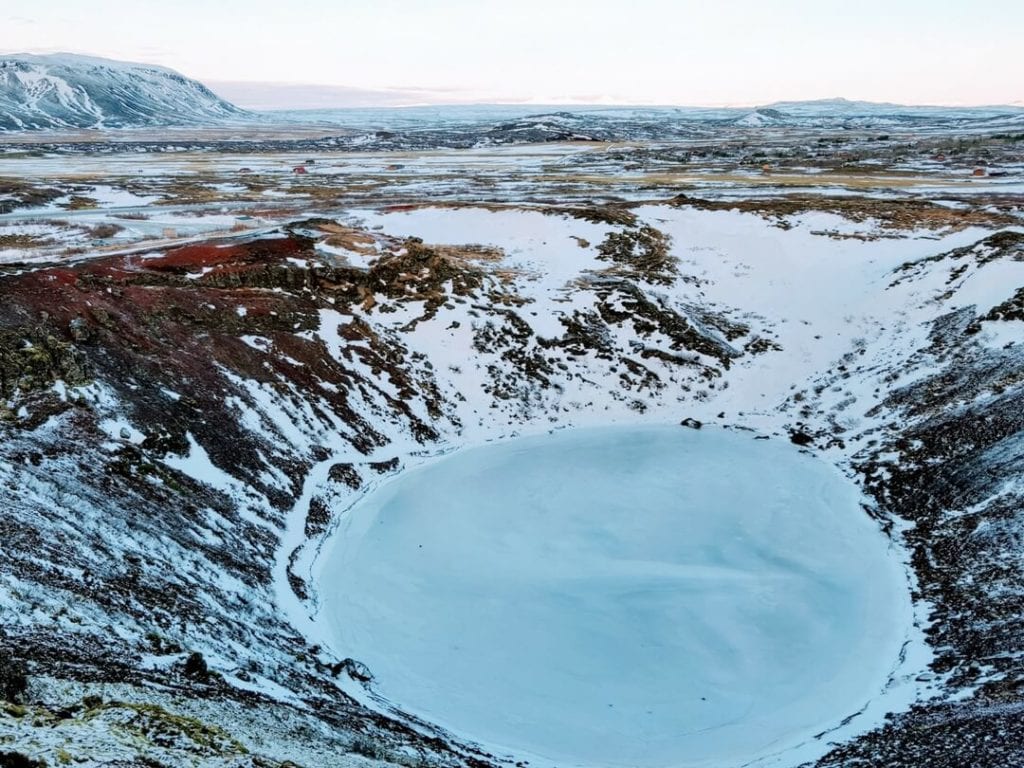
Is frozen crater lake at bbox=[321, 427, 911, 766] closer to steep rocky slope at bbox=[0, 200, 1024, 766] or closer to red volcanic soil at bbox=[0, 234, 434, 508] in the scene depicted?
steep rocky slope at bbox=[0, 200, 1024, 766]

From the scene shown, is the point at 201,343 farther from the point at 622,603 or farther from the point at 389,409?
the point at 622,603

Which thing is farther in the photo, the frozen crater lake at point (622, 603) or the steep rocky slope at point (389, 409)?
the frozen crater lake at point (622, 603)

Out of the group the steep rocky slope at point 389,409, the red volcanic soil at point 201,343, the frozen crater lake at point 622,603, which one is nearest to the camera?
the steep rocky slope at point 389,409

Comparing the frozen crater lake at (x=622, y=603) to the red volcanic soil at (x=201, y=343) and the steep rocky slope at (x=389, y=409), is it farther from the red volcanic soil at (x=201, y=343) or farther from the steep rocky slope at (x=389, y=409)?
the red volcanic soil at (x=201, y=343)

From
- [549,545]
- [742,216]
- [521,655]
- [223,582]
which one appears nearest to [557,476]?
[549,545]

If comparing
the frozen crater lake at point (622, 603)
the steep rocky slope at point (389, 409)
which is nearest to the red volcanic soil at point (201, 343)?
the steep rocky slope at point (389, 409)

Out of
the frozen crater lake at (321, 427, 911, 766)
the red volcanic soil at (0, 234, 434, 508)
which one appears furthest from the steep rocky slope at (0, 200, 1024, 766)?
the frozen crater lake at (321, 427, 911, 766)

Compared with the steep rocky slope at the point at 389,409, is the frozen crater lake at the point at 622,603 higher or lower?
lower

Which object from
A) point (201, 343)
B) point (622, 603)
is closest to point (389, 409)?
→ point (201, 343)

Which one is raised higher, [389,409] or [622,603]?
[389,409]
